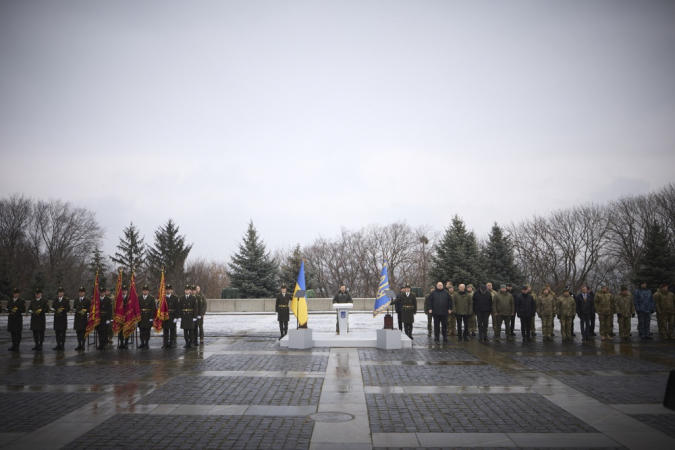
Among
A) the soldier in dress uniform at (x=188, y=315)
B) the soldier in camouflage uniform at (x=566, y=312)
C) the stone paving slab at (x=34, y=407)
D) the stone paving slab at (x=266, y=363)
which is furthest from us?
the soldier in camouflage uniform at (x=566, y=312)

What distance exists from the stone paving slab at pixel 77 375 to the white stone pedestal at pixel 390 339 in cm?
667

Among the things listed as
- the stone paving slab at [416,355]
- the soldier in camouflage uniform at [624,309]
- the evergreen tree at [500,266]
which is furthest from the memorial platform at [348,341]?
the evergreen tree at [500,266]

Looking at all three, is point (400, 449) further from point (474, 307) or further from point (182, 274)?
point (182, 274)

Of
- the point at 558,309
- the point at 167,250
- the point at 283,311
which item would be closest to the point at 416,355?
the point at 283,311

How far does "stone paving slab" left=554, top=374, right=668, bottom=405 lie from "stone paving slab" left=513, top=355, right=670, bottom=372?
99 cm

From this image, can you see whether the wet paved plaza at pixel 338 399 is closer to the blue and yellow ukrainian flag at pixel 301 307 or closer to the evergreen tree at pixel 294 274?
the blue and yellow ukrainian flag at pixel 301 307

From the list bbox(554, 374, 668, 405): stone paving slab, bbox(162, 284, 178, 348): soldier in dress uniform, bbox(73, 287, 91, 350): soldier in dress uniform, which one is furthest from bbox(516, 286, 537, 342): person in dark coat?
bbox(73, 287, 91, 350): soldier in dress uniform

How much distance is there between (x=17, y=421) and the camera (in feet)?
24.8

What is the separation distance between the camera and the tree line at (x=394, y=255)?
37.9 meters

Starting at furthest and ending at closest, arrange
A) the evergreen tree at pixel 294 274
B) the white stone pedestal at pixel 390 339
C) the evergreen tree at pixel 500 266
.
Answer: the evergreen tree at pixel 294 274
the evergreen tree at pixel 500 266
the white stone pedestal at pixel 390 339

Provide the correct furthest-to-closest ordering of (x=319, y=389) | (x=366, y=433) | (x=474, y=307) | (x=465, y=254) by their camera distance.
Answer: (x=465, y=254)
(x=474, y=307)
(x=319, y=389)
(x=366, y=433)

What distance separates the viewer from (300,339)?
623 inches

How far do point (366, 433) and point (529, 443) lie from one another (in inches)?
80.8

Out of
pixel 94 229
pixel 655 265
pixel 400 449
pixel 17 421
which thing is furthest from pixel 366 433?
pixel 94 229
